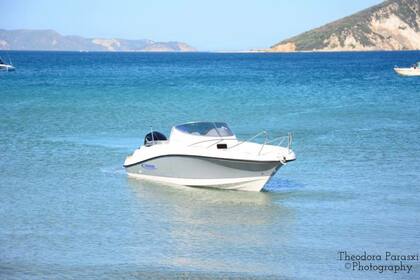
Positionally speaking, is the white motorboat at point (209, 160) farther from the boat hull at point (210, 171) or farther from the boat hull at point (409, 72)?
the boat hull at point (409, 72)

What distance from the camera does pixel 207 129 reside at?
867 inches

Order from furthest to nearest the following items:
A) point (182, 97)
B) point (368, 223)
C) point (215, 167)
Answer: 1. point (182, 97)
2. point (215, 167)
3. point (368, 223)

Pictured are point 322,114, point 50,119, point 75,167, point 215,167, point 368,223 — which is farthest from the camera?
point 322,114

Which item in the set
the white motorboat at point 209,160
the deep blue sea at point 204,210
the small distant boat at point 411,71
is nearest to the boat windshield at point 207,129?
the white motorboat at point 209,160

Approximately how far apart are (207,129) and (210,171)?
4.25 feet

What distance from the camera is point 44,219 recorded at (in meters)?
17.7

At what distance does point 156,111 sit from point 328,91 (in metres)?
21.1

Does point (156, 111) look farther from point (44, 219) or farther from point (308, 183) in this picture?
point (44, 219)

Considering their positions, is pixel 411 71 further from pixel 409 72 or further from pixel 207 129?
pixel 207 129

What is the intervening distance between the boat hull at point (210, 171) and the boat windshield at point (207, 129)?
2.61 ft

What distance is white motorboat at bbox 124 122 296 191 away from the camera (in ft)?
67.8

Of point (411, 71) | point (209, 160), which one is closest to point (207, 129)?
point (209, 160)

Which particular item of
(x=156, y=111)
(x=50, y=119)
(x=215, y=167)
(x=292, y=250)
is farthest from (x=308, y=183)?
(x=156, y=111)

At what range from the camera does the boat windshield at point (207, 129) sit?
21844 mm
